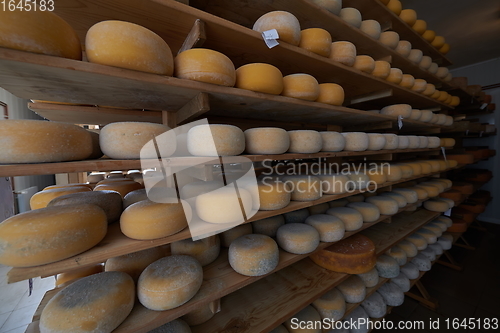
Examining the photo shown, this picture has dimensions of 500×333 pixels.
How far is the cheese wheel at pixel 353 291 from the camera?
1495 millimetres

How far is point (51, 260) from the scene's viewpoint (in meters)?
0.60

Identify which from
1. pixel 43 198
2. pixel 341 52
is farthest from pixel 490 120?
pixel 43 198

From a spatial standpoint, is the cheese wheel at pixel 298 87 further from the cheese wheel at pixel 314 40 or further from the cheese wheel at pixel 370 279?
the cheese wheel at pixel 370 279

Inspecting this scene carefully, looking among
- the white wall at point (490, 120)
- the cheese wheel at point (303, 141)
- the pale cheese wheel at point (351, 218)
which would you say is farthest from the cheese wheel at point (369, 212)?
the white wall at point (490, 120)

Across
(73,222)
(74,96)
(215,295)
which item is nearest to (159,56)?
(74,96)

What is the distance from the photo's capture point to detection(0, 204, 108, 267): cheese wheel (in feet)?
1.88

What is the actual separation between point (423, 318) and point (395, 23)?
10.2 feet

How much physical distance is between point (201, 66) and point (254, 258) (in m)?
0.98

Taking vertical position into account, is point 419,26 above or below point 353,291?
above

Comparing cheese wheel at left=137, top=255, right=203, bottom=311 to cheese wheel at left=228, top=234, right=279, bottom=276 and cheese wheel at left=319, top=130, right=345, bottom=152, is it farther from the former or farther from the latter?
cheese wheel at left=319, top=130, right=345, bottom=152

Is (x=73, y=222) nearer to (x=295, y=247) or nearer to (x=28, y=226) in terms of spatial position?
(x=28, y=226)

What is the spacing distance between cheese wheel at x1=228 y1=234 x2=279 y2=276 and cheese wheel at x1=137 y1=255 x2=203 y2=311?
21cm

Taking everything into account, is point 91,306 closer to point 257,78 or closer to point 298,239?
point 298,239

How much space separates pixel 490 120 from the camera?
4.05m
